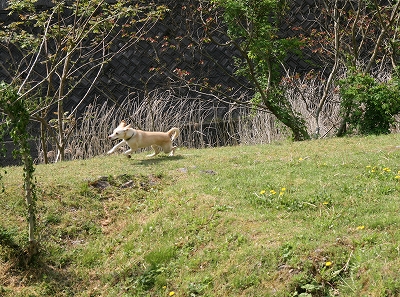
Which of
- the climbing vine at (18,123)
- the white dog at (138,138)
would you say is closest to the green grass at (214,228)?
the white dog at (138,138)

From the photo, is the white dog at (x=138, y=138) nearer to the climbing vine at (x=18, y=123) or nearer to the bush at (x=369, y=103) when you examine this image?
the climbing vine at (x=18, y=123)

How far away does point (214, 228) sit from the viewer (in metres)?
6.77

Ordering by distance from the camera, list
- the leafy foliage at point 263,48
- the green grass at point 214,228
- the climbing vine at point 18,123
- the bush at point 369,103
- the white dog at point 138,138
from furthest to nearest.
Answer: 1. the leafy foliage at point 263,48
2. the bush at point 369,103
3. the white dog at point 138,138
4. the climbing vine at point 18,123
5. the green grass at point 214,228

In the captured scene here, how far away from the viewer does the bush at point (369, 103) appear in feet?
36.2

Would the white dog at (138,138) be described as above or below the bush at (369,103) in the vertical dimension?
below

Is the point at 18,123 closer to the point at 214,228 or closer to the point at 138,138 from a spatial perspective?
the point at 214,228

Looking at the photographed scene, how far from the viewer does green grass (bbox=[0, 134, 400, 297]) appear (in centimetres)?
573

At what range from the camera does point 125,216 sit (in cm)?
757

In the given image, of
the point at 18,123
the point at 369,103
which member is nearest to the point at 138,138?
the point at 18,123

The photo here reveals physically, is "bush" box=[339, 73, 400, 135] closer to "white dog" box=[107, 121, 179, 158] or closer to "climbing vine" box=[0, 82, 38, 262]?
"white dog" box=[107, 121, 179, 158]

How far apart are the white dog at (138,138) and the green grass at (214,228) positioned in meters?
0.33

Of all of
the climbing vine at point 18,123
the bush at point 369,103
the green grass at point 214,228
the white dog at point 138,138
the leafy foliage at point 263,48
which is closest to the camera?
the green grass at point 214,228

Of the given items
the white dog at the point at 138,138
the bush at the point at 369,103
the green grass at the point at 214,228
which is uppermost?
the bush at the point at 369,103

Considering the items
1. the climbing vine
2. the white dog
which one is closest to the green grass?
the white dog
